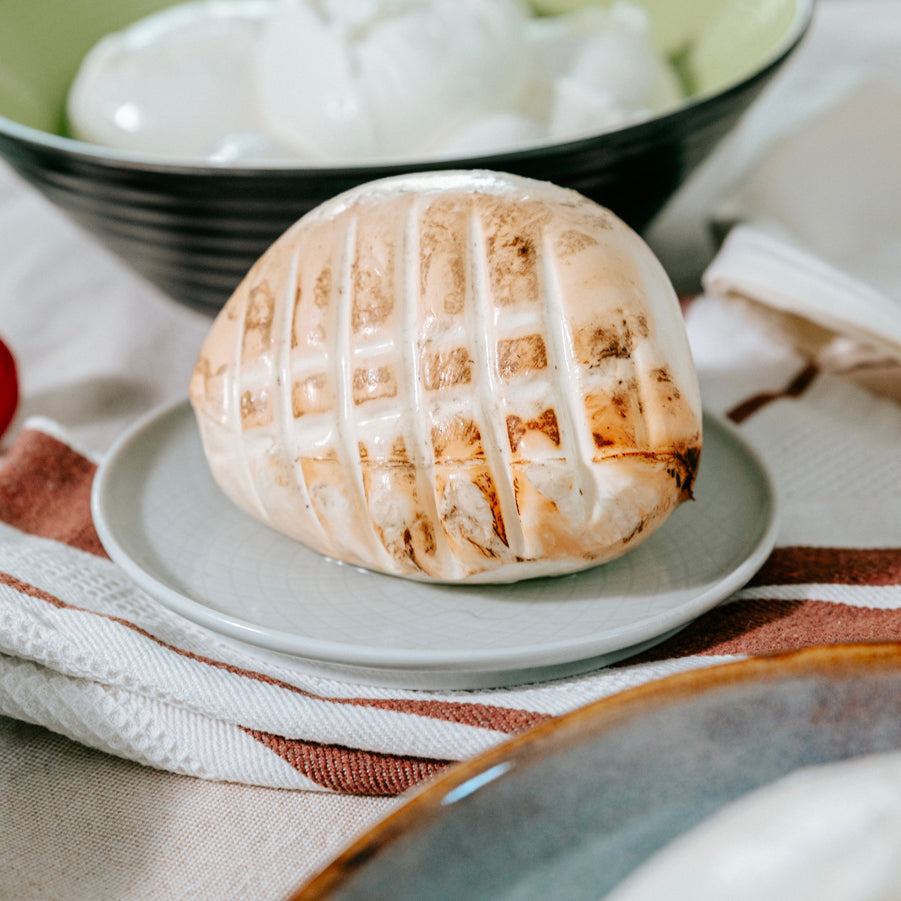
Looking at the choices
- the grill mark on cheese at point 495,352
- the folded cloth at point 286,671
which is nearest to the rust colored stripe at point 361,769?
the folded cloth at point 286,671

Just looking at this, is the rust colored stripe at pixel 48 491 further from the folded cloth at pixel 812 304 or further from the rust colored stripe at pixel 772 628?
the folded cloth at pixel 812 304

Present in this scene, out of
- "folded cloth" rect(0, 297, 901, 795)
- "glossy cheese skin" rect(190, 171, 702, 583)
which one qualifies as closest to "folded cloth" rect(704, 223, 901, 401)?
"folded cloth" rect(0, 297, 901, 795)

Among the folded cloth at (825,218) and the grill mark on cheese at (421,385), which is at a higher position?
the grill mark on cheese at (421,385)

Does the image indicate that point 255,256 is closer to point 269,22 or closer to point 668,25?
point 269,22

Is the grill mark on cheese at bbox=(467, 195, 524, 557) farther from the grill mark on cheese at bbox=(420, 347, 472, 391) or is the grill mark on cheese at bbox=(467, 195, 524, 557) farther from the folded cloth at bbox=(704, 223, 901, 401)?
the folded cloth at bbox=(704, 223, 901, 401)

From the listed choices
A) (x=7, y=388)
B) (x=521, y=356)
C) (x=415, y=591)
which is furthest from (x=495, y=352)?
(x=7, y=388)

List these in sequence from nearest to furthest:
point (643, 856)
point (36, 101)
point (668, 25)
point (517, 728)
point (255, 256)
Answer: point (643, 856) → point (517, 728) → point (255, 256) → point (36, 101) → point (668, 25)

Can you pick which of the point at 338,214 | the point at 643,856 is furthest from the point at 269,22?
the point at 643,856
